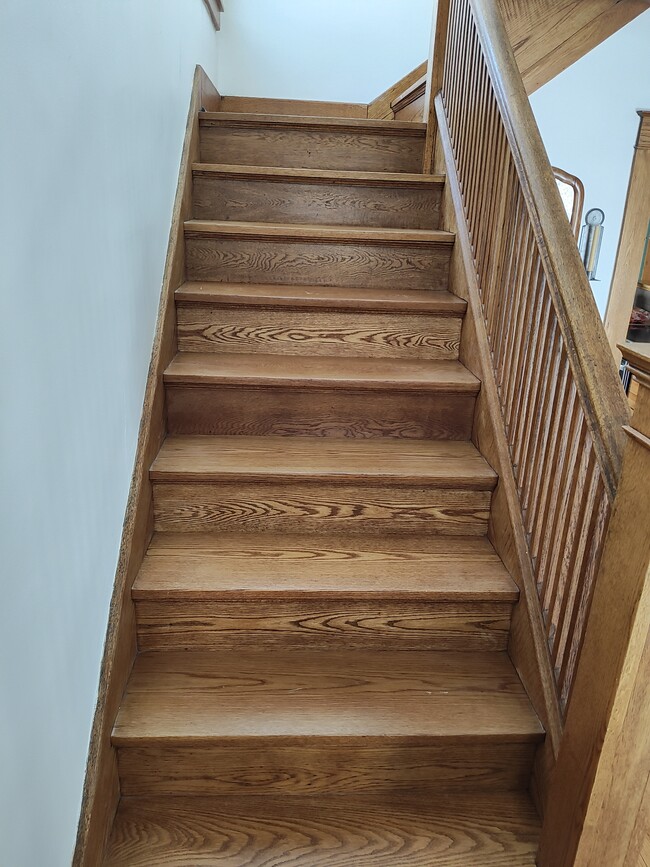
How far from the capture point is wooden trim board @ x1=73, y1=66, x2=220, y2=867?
1.26 metres

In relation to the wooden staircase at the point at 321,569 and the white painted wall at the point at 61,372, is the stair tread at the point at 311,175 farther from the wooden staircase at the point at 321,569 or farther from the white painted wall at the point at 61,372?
the white painted wall at the point at 61,372

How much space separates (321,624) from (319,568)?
0.14m

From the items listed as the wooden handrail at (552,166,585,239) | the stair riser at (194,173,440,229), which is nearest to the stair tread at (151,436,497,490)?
the stair riser at (194,173,440,229)

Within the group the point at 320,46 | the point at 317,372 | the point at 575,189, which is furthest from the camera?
the point at 575,189

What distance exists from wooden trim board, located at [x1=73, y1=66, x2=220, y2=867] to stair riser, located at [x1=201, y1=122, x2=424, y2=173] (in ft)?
1.59

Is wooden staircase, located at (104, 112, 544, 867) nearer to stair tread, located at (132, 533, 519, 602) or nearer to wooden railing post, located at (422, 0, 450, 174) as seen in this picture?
stair tread, located at (132, 533, 519, 602)

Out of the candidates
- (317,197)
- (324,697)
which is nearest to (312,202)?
(317,197)

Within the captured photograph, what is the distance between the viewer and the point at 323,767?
146cm

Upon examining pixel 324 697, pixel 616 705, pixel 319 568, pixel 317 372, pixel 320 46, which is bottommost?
pixel 324 697

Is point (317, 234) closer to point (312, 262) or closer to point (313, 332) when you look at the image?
point (312, 262)

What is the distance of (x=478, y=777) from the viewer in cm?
150

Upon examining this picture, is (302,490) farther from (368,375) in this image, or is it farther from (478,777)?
(478,777)

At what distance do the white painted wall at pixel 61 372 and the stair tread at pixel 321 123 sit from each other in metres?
1.05

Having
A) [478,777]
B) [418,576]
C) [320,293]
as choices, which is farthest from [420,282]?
[478,777]
